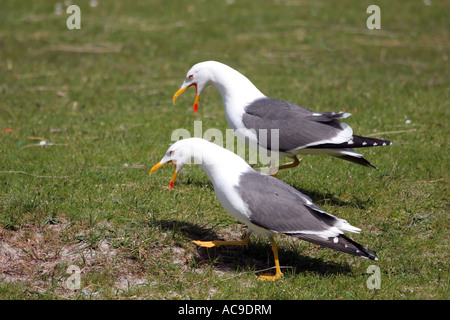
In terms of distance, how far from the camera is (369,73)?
10.5 meters

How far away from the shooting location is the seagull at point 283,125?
561 cm

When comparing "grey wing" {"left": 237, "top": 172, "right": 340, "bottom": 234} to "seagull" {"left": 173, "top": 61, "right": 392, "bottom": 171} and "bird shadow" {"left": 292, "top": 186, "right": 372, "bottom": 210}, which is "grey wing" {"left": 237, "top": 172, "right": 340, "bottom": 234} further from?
"bird shadow" {"left": 292, "top": 186, "right": 372, "bottom": 210}

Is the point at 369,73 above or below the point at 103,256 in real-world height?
above

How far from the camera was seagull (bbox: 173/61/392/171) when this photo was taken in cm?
561

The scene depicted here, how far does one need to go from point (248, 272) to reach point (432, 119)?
4677 millimetres

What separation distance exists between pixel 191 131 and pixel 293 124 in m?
2.49

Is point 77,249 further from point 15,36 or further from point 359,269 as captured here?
point 15,36

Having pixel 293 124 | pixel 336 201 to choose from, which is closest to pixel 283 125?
pixel 293 124

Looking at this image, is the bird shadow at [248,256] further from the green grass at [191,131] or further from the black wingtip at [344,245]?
Result: the black wingtip at [344,245]

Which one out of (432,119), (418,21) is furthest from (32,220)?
(418,21)

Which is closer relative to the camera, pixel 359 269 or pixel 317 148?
pixel 359 269

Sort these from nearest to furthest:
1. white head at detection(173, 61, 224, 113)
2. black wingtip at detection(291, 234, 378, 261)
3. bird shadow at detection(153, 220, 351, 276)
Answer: black wingtip at detection(291, 234, 378, 261) < bird shadow at detection(153, 220, 351, 276) < white head at detection(173, 61, 224, 113)

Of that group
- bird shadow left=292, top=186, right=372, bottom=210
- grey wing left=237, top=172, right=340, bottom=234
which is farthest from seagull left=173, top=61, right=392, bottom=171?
grey wing left=237, top=172, right=340, bottom=234

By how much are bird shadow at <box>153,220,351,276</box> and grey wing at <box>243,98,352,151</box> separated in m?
1.10
